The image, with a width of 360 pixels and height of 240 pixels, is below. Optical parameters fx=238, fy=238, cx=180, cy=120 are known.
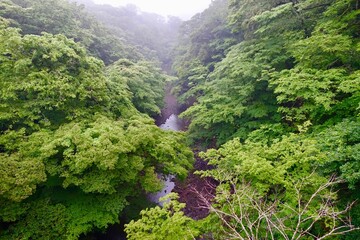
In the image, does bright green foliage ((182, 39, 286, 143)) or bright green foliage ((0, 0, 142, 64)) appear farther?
bright green foliage ((0, 0, 142, 64))

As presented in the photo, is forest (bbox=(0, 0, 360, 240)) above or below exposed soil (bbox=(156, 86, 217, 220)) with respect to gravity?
above

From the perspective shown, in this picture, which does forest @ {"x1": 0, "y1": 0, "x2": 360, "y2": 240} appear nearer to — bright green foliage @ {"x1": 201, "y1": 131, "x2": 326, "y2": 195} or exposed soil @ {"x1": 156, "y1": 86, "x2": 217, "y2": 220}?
bright green foliage @ {"x1": 201, "y1": 131, "x2": 326, "y2": 195}

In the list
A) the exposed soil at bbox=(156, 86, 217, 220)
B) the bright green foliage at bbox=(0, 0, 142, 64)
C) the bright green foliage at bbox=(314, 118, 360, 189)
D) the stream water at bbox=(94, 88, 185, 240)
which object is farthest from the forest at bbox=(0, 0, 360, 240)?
the bright green foliage at bbox=(0, 0, 142, 64)

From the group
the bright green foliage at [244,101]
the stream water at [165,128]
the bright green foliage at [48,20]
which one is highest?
the bright green foliage at [48,20]

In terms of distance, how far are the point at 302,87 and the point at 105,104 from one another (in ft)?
26.1

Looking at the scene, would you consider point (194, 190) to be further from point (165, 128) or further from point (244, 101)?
point (165, 128)

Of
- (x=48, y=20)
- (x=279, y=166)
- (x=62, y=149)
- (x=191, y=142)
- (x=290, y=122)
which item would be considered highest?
(x=48, y=20)

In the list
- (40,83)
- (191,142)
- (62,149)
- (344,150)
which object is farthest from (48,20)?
(344,150)

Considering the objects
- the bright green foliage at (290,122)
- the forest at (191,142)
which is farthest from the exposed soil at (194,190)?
the bright green foliage at (290,122)

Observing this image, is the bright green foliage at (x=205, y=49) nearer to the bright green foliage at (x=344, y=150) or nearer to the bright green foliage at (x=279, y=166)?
the bright green foliage at (x=279, y=166)

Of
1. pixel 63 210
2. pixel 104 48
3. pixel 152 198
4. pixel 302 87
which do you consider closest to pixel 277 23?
pixel 302 87

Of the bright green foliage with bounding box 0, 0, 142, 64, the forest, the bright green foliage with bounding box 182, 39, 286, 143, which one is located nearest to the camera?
the forest

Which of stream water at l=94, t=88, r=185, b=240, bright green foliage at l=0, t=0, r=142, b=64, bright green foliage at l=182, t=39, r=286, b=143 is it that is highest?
bright green foliage at l=0, t=0, r=142, b=64

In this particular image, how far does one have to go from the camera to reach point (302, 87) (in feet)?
25.1
